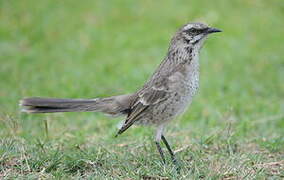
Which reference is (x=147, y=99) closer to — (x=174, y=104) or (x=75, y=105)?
(x=174, y=104)

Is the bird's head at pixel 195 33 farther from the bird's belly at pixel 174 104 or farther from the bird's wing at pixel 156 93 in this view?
the bird's belly at pixel 174 104

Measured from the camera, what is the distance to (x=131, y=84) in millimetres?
10156

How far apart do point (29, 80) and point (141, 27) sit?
10.8 ft

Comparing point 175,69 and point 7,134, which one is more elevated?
point 175,69

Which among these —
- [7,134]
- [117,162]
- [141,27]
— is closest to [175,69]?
[117,162]

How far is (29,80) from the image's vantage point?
1042 centimetres

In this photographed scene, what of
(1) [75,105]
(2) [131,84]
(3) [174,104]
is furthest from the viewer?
(2) [131,84]

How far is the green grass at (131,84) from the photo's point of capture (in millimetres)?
5836

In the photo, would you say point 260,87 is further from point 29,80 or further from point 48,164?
point 48,164

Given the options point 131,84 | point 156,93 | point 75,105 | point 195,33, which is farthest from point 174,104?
point 131,84

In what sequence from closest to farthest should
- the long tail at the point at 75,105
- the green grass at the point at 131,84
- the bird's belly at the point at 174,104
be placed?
the green grass at the point at 131,84 < the bird's belly at the point at 174,104 < the long tail at the point at 75,105

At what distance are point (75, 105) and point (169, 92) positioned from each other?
Result: 123 centimetres

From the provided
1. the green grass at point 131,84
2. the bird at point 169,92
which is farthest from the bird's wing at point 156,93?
the green grass at point 131,84

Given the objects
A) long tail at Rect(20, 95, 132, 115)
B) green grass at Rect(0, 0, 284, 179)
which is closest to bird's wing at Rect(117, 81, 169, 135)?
long tail at Rect(20, 95, 132, 115)
